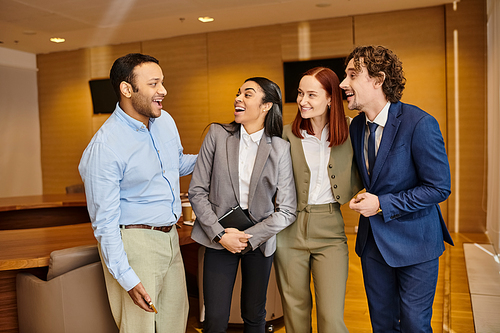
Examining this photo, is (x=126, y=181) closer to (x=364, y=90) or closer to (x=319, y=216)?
(x=319, y=216)

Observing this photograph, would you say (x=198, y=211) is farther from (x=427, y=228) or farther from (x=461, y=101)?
(x=461, y=101)

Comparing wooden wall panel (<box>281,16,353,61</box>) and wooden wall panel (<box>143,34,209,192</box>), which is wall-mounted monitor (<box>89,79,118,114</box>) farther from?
wooden wall panel (<box>281,16,353,61</box>)

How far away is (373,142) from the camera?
76.0 inches

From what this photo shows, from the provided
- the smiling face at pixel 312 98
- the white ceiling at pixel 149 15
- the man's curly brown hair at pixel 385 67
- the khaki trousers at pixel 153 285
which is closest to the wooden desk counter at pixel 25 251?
the khaki trousers at pixel 153 285

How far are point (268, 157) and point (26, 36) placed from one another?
6.88 m

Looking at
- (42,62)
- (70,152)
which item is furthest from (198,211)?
(42,62)

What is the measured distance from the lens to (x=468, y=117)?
5945 mm

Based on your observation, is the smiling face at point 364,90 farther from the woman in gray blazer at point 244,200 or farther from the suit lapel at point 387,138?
the woman in gray blazer at point 244,200

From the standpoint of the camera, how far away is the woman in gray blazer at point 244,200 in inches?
79.7

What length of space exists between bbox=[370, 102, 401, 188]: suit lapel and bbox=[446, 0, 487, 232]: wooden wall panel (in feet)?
15.6

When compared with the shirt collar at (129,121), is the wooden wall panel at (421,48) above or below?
above

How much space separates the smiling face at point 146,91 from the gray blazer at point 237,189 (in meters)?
0.35

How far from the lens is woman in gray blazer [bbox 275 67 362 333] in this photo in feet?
6.84

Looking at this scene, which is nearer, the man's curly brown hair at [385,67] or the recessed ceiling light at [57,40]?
the man's curly brown hair at [385,67]
